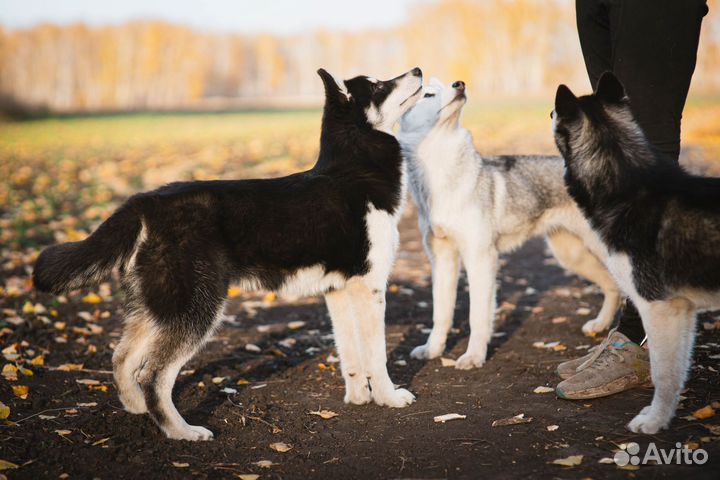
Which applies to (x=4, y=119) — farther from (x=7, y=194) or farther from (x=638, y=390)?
(x=638, y=390)

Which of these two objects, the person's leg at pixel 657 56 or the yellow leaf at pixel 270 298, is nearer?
the person's leg at pixel 657 56

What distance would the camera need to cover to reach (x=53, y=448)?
346cm

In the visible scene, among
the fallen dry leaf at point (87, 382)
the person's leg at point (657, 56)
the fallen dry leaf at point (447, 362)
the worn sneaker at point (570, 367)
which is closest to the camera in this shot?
→ the person's leg at point (657, 56)

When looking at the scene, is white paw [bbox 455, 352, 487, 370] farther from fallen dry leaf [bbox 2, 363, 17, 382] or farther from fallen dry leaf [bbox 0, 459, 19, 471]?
fallen dry leaf [bbox 2, 363, 17, 382]

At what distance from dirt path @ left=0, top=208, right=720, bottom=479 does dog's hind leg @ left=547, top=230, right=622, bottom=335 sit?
0.36m

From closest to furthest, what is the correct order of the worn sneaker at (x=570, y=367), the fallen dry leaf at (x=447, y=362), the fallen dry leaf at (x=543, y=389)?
the fallen dry leaf at (x=543, y=389) → the worn sneaker at (x=570, y=367) → the fallen dry leaf at (x=447, y=362)

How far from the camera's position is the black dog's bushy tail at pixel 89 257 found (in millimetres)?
3439

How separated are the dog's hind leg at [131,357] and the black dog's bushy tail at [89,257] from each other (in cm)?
34

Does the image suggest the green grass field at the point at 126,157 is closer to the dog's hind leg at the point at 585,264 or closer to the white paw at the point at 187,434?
the white paw at the point at 187,434

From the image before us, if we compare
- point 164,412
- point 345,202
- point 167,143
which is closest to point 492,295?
point 345,202

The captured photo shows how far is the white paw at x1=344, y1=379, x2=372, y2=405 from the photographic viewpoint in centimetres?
421

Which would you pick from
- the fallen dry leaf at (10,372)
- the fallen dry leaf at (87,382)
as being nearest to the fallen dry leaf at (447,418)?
the fallen dry leaf at (87,382)

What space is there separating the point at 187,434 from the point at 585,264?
3.86 metres

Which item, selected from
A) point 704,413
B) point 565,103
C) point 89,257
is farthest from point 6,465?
point 704,413
